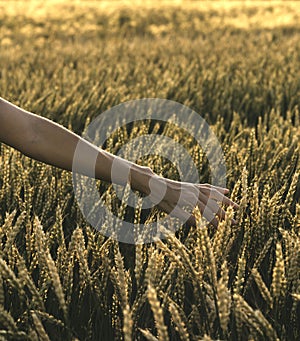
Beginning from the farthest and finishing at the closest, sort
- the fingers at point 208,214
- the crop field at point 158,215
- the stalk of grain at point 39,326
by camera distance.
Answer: the fingers at point 208,214 → the crop field at point 158,215 → the stalk of grain at point 39,326

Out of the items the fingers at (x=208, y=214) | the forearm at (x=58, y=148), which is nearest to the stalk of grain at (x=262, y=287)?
the fingers at (x=208, y=214)

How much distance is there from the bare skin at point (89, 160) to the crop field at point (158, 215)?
0.16ft

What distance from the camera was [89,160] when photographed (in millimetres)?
1235

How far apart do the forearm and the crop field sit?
8 cm

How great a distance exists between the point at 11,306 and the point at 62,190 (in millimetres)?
503

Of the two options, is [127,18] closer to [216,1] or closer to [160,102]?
[216,1]

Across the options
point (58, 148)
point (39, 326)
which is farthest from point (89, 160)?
point (39, 326)

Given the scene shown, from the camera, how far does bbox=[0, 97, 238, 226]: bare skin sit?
1214mm

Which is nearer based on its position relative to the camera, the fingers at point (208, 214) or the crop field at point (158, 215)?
the crop field at point (158, 215)

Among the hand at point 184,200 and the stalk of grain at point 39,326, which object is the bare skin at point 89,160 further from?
the stalk of grain at point 39,326

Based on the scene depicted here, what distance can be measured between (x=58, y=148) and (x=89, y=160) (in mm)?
74

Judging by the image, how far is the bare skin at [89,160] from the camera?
1214mm

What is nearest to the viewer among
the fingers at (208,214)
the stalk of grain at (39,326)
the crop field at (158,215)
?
the stalk of grain at (39,326)

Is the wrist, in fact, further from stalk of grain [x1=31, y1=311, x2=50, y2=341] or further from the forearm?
stalk of grain [x1=31, y1=311, x2=50, y2=341]
